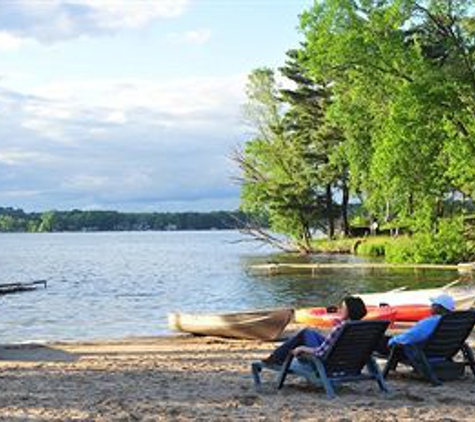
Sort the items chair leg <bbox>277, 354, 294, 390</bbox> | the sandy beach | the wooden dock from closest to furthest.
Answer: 1. the sandy beach
2. chair leg <bbox>277, 354, 294, 390</bbox>
3. the wooden dock

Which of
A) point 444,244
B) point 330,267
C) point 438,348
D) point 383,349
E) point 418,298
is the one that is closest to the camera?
point 438,348

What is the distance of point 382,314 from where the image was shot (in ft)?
70.6

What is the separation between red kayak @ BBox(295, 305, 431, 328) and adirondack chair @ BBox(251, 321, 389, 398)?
10.2 m

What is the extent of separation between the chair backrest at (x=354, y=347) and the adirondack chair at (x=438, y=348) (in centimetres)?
87

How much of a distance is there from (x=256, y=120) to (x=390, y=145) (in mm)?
32308

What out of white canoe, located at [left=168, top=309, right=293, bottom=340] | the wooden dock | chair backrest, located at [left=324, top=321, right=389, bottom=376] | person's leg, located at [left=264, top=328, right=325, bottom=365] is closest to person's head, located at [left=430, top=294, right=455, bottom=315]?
chair backrest, located at [left=324, top=321, right=389, bottom=376]

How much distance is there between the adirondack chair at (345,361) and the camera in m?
10.8

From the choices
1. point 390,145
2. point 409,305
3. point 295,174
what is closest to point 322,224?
point 295,174

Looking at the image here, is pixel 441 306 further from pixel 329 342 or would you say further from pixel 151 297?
pixel 151 297

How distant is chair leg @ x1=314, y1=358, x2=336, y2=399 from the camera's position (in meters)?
10.8

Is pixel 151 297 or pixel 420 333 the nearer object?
pixel 420 333

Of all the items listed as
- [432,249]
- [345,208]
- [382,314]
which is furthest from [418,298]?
[345,208]

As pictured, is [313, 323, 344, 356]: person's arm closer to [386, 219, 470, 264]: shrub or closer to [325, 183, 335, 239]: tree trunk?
[386, 219, 470, 264]: shrub

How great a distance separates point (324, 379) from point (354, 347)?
566 millimetres
